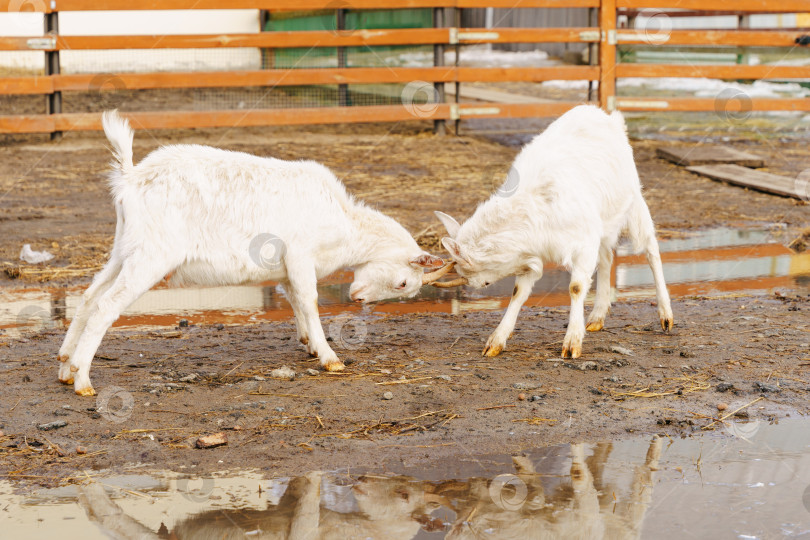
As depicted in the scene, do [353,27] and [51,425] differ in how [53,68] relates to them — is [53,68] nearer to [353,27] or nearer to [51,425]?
[353,27]

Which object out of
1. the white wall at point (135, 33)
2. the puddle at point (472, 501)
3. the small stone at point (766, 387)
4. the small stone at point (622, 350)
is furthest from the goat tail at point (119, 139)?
the white wall at point (135, 33)

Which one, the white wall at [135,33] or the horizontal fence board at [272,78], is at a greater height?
the white wall at [135,33]

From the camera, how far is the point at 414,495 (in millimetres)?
3973

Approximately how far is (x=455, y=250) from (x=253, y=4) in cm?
857

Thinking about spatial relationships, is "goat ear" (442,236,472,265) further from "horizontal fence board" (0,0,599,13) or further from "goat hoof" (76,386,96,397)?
"horizontal fence board" (0,0,599,13)

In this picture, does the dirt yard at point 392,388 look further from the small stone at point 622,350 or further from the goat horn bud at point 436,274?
the goat horn bud at point 436,274

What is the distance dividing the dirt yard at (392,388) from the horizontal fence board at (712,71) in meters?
7.20

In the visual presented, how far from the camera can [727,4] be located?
1422cm

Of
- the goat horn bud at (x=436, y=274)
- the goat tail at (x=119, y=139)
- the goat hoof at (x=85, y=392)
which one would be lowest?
the goat hoof at (x=85, y=392)

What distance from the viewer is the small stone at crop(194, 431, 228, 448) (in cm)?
444

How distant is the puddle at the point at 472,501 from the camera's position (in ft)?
12.1

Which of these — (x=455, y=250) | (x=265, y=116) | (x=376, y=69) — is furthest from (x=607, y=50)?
(x=455, y=250)

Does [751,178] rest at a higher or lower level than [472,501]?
higher

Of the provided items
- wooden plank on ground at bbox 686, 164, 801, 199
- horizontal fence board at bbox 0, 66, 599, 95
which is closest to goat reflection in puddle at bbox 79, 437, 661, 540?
wooden plank on ground at bbox 686, 164, 801, 199
